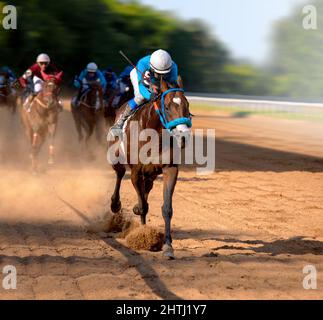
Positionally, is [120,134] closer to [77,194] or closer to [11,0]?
[77,194]

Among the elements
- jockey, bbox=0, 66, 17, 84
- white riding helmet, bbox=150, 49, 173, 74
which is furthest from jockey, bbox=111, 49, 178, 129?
jockey, bbox=0, 66, 17, 84

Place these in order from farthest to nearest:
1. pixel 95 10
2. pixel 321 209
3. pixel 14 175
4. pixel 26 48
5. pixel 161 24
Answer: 1. pixel 161 24
2. pixel 95 10
3. pixel 26 48
4. pixel 14 175
5. pixel 321 209

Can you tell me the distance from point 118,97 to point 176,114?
11.3m

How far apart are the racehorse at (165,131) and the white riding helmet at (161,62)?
8.3 inches

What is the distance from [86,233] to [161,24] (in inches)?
1689

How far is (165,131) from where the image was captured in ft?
26.9

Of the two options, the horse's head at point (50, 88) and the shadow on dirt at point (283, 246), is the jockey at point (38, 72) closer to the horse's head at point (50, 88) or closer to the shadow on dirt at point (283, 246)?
the horse's head at point (50, 88)

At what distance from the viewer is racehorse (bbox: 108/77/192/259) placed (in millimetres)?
7555

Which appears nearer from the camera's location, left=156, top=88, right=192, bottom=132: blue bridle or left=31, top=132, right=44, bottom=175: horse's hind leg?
left=156, top=88, right=192, bottom=132: blue bridle

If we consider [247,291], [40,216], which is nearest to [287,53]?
[40,216]

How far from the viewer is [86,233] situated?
9.38 metres

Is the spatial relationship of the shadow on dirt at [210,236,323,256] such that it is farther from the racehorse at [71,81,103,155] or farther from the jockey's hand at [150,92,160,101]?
the racehorse at [71,81,103,155]

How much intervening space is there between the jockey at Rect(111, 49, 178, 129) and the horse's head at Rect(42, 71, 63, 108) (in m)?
6.51
